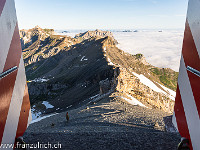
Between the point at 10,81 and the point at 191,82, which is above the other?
the point at 10,81

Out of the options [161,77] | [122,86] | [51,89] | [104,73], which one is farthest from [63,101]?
[161,77]

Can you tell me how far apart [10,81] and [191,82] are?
3.72 metres

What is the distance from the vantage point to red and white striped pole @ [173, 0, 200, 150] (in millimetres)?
2998

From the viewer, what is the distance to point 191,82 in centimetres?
326

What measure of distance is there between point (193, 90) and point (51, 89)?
75694 millimetres

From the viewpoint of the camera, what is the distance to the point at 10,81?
3.37m

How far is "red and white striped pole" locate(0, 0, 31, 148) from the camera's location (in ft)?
9.95

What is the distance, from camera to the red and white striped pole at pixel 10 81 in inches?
119

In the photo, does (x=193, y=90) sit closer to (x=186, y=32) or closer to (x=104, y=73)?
(x=186, y=32)

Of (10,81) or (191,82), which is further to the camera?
(10,81)

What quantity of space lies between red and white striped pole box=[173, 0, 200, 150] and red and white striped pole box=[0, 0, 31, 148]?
3.58 m

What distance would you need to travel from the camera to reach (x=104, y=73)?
185ft

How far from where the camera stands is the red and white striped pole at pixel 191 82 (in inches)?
118

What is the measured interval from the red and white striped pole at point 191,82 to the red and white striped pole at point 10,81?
358cm
